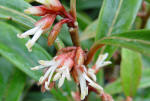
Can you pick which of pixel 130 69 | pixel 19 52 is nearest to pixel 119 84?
pixel 130 69

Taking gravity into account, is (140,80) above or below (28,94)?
above

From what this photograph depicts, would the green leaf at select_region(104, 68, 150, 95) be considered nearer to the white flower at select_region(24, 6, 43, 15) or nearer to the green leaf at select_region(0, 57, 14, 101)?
the green leaf at select_region(0, 57, 14, 101)

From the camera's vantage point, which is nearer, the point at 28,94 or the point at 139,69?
the point at 139,69

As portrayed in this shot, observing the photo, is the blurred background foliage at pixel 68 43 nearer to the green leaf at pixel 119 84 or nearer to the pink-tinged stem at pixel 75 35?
the green leaf at pixel 119 84

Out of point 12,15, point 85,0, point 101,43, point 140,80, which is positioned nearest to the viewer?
point 101,43

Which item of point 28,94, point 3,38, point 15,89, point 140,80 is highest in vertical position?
point 3,38

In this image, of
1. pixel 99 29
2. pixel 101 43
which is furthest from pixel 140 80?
pixel 101 43

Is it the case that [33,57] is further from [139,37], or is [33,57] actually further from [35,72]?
[139,37]

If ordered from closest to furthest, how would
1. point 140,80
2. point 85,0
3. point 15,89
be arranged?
point 15,89
point 140,80
point 85,0
